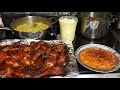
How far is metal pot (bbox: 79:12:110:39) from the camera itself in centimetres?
218

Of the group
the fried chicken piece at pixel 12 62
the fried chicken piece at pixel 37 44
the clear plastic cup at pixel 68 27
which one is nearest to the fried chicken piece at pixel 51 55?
the fried chicken piece at pixel 37 44

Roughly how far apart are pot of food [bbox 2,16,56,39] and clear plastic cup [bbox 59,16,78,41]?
151 millimetres

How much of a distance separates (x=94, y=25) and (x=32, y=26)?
70cm

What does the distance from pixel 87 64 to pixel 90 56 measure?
0.16 meters

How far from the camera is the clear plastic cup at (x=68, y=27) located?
2.18 metres

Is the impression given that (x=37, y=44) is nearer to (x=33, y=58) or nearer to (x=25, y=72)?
(x=33, y=58)

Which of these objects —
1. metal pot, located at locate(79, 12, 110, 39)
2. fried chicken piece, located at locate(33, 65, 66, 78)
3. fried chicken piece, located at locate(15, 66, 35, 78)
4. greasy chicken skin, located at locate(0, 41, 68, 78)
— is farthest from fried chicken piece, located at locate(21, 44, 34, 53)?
metal pot, located at locate(79, 12, 110, 39)

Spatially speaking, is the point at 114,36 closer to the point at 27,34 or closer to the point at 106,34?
the point at 106,34

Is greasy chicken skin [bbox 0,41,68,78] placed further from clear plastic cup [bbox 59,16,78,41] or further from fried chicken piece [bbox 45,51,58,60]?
clear plastic cup [bbox 59,16,78,41]

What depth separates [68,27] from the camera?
219 centimetres

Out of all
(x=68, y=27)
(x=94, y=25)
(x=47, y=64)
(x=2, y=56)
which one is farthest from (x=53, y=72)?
(x=94, y=25)

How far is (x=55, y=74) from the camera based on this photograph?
5.52 ft

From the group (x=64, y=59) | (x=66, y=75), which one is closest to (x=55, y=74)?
(x=66, y=75)

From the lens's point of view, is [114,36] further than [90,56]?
Yes
